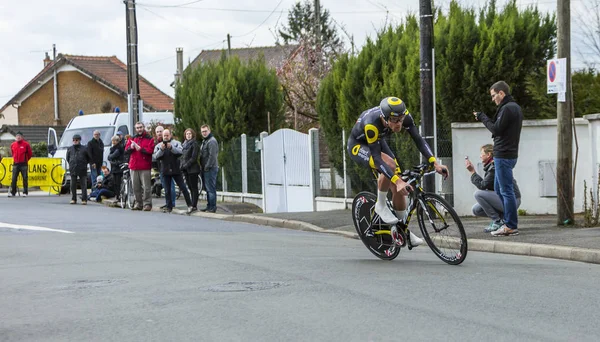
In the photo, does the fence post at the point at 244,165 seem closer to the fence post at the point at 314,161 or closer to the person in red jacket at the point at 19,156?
the fence post at the point at 314,161

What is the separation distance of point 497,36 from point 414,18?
3.16 m

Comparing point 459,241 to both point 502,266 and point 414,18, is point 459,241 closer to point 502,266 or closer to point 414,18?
point 502,266

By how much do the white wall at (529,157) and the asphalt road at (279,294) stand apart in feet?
14.7

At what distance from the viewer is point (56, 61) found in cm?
6350

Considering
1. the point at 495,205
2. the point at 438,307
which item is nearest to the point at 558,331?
the point at 438,307

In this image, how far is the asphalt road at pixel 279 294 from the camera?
6574mm

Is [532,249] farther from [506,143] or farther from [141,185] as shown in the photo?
[141,185]

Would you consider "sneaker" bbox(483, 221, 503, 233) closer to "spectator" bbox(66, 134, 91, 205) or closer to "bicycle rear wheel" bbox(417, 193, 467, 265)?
"bicycle rear wheel" bbox(417, 193, 467, 265)

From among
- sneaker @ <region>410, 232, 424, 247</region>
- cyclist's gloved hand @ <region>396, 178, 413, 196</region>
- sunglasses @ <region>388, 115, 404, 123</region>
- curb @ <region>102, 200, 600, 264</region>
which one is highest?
sunglasses @ <region>388, 115, 404, 123</region>

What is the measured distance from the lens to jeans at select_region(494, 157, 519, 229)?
12977 mm

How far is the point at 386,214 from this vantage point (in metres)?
10.5

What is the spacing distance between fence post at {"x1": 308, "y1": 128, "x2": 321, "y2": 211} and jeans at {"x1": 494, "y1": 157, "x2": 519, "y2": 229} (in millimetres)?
8907

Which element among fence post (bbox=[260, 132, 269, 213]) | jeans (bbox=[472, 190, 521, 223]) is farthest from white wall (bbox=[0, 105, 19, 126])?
jeans (bbox=[472, 190, 521, 223])

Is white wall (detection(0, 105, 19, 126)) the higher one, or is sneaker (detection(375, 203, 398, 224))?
white wall (detection(0, 105, 19, 126))
